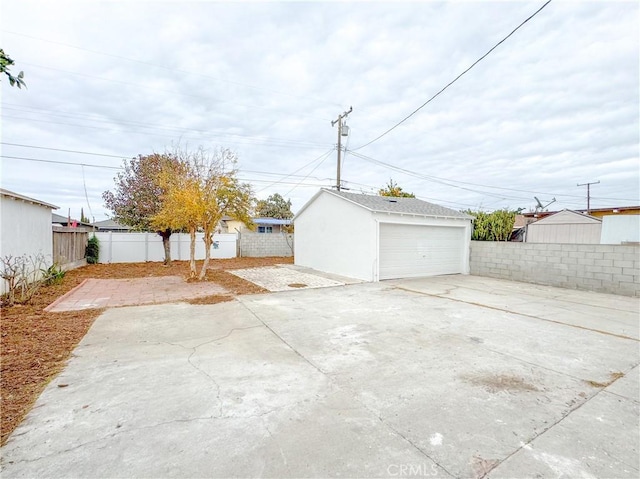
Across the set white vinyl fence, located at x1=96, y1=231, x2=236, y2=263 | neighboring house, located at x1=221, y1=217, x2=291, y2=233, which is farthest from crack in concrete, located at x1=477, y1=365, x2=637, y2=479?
neighboring house, located at x1=221, y1=217, x2=291, y2=233

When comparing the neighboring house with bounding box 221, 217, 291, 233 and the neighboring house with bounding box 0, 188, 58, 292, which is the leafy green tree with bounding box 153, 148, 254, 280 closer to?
the neighboring house with bounding box 0, 188, 58, 292

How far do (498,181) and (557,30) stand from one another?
24.9 meters

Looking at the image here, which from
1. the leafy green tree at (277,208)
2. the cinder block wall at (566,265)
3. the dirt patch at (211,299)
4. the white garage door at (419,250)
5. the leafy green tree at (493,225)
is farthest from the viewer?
Result: the leafy green tree at (277,208)

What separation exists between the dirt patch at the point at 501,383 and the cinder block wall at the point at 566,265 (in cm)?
825

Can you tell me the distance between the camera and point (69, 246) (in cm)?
1205

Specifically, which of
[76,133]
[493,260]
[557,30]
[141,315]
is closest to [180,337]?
[141,315]

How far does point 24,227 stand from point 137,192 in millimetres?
5843

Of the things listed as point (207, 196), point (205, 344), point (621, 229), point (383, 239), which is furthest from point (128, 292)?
point (621, 229)

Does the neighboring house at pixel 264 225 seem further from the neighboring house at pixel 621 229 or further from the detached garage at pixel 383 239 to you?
the neighboring house at pixel 621 229

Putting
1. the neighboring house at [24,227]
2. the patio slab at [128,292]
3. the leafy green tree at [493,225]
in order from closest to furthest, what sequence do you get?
the patio slab at [128,292], the neighboring house at [24,227], the leafy green tree at [493,225]

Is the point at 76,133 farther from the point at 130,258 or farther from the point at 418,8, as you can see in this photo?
the point at 418,8

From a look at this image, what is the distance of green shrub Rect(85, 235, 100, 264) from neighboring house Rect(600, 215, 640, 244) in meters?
24.2

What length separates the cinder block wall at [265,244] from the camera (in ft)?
62.0

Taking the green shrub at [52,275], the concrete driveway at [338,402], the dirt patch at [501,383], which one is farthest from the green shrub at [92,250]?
the dirt patch at [501,383]
